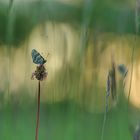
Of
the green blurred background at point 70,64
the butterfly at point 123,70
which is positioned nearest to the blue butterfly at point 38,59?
the green blurred background at point 70,64

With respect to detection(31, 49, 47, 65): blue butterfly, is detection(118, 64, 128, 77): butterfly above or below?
below

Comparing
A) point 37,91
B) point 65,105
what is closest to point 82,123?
point 65,105

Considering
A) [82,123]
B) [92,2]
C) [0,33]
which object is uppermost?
[92,2]

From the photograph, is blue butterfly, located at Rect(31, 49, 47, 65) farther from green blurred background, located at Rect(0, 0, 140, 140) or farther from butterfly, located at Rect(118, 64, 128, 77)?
butterfly, located at Rect(118, 64, 128, 77)

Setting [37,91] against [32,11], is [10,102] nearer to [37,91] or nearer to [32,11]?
[37,91]

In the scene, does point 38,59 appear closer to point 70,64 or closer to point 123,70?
point 70,64

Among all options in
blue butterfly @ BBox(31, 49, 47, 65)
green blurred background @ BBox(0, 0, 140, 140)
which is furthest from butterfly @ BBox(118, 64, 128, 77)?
blue butterfly @ BBox(31, 49, 47, 65)

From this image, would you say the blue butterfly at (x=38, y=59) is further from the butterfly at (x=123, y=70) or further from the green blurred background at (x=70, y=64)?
the butterfly at (x=123, y=70)

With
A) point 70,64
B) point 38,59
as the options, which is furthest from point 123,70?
point 38,59
